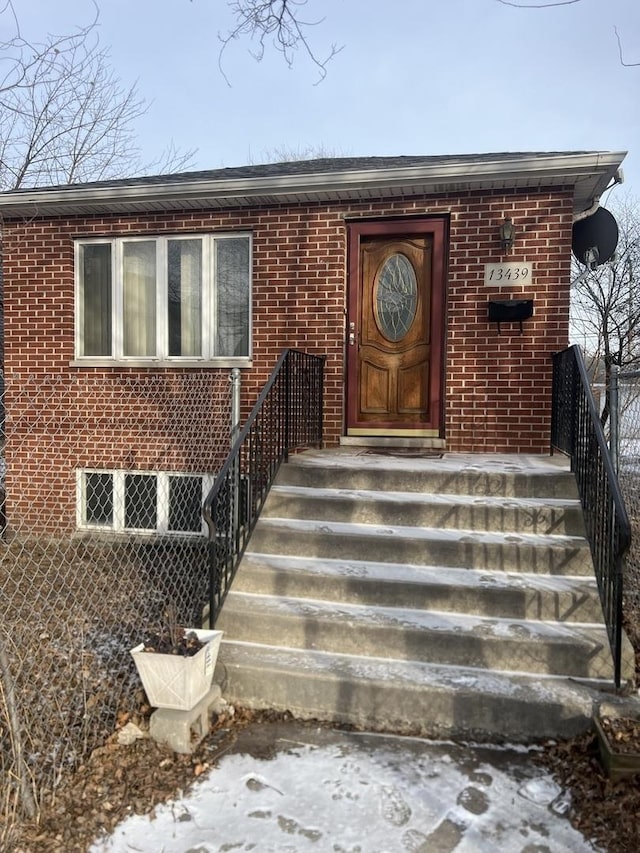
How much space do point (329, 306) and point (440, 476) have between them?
2.48 meters

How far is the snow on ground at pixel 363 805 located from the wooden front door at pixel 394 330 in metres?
3.67

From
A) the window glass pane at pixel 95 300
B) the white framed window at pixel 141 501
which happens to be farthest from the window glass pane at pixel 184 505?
the window glass pane at pixel 95 300

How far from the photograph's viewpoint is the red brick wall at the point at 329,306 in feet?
18.8

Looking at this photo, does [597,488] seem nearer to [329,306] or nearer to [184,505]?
[329,306]

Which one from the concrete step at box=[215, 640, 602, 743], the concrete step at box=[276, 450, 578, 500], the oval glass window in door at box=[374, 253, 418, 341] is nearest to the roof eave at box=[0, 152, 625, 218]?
the oval glass window in door at box=[374, 253, 418, 341]

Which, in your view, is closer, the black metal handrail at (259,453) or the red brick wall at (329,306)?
the black metal handrail at (259,453)

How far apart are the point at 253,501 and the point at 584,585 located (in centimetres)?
222

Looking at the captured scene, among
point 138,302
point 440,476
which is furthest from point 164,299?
point 440,476

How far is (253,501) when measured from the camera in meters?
4.34

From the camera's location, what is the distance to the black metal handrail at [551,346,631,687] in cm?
302

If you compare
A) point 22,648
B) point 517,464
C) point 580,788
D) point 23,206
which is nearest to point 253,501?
point 22,648

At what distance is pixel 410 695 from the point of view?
10.0 feet

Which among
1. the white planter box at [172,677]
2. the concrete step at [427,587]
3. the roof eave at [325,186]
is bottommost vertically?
the white planter box at [172,677]

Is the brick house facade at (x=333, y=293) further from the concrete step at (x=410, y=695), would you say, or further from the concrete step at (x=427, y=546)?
the concrete step at (x=410, y=695)
